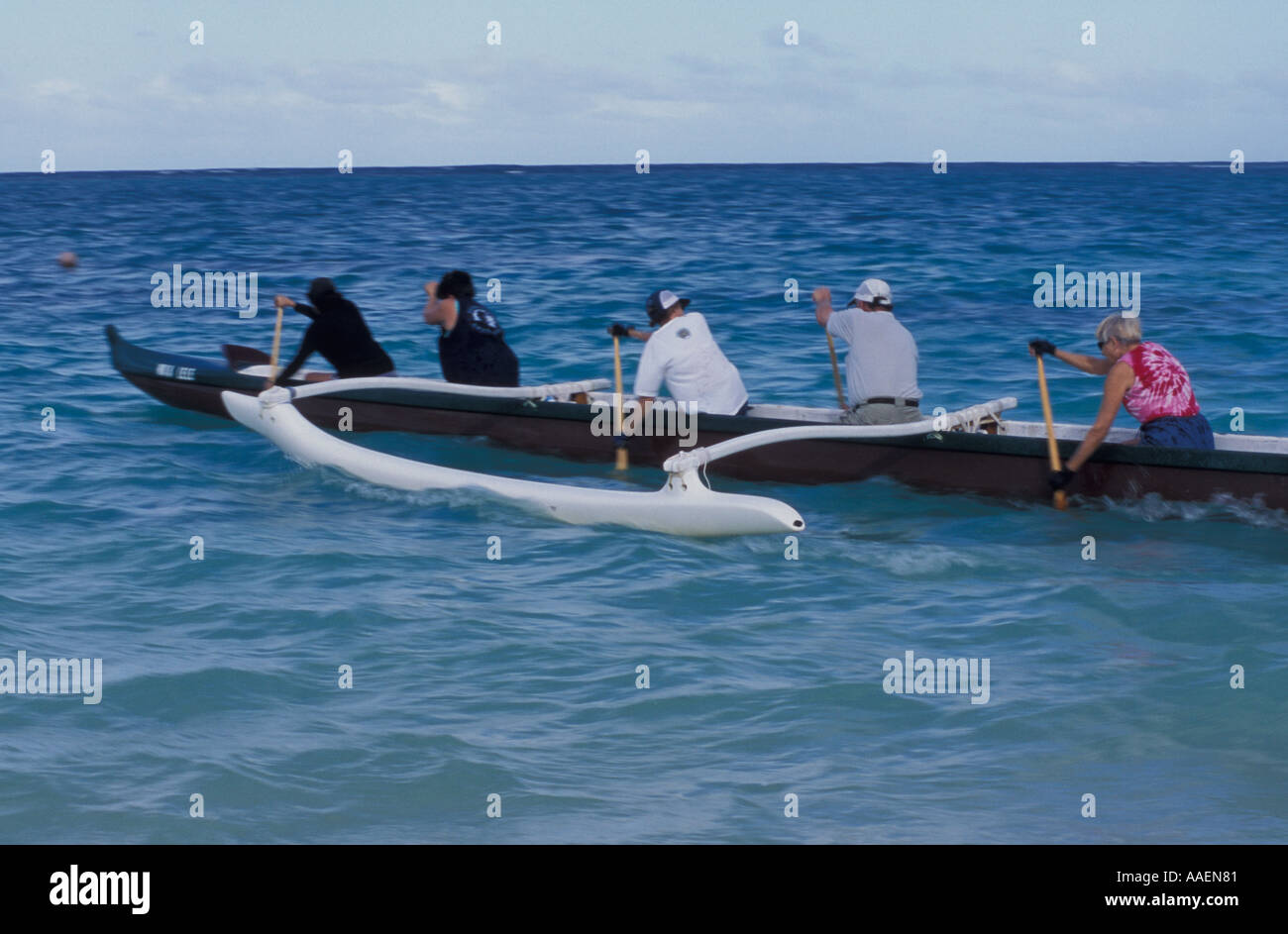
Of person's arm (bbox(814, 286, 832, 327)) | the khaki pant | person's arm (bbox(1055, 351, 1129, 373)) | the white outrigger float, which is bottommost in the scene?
the white outrigger float

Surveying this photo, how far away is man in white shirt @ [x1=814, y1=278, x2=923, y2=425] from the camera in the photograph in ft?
30.3

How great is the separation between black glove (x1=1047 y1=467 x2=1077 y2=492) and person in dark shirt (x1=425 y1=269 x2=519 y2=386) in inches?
177

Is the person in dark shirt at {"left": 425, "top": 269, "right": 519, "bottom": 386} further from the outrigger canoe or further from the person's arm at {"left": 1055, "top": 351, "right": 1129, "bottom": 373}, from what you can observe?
the person's arm at {"left": 1055, "top": 351, "right": 1129, "bottom": 373}

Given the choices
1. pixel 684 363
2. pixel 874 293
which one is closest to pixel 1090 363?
pixel 874 293

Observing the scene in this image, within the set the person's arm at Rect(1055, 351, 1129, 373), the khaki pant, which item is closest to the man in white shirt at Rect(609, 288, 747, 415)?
the khaki pant

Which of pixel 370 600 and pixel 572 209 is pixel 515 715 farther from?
pixel 572 209

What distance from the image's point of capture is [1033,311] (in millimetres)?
20500

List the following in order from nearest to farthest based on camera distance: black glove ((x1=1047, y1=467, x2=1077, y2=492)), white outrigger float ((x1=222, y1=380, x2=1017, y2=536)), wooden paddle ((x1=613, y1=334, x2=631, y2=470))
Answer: white outrigger float ((x1=222, y1=380, x2=1017, y2=536)) < black glove ((x1=1047, y1=467, x2=1077, y2=492)) < wooden paddle ((x1=613, y1=334, x2=631, y2=470))

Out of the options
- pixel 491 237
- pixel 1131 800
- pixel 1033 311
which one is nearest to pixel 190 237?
pixel 491 237

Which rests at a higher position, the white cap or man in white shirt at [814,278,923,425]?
the white cap

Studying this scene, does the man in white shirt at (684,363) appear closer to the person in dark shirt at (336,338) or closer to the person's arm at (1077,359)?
the person's arm at (1077,359)

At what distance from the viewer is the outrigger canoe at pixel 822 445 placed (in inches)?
329

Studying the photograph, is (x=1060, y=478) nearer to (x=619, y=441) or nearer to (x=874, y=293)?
(x=874, y=293)

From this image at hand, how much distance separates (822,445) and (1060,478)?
1.74 m
